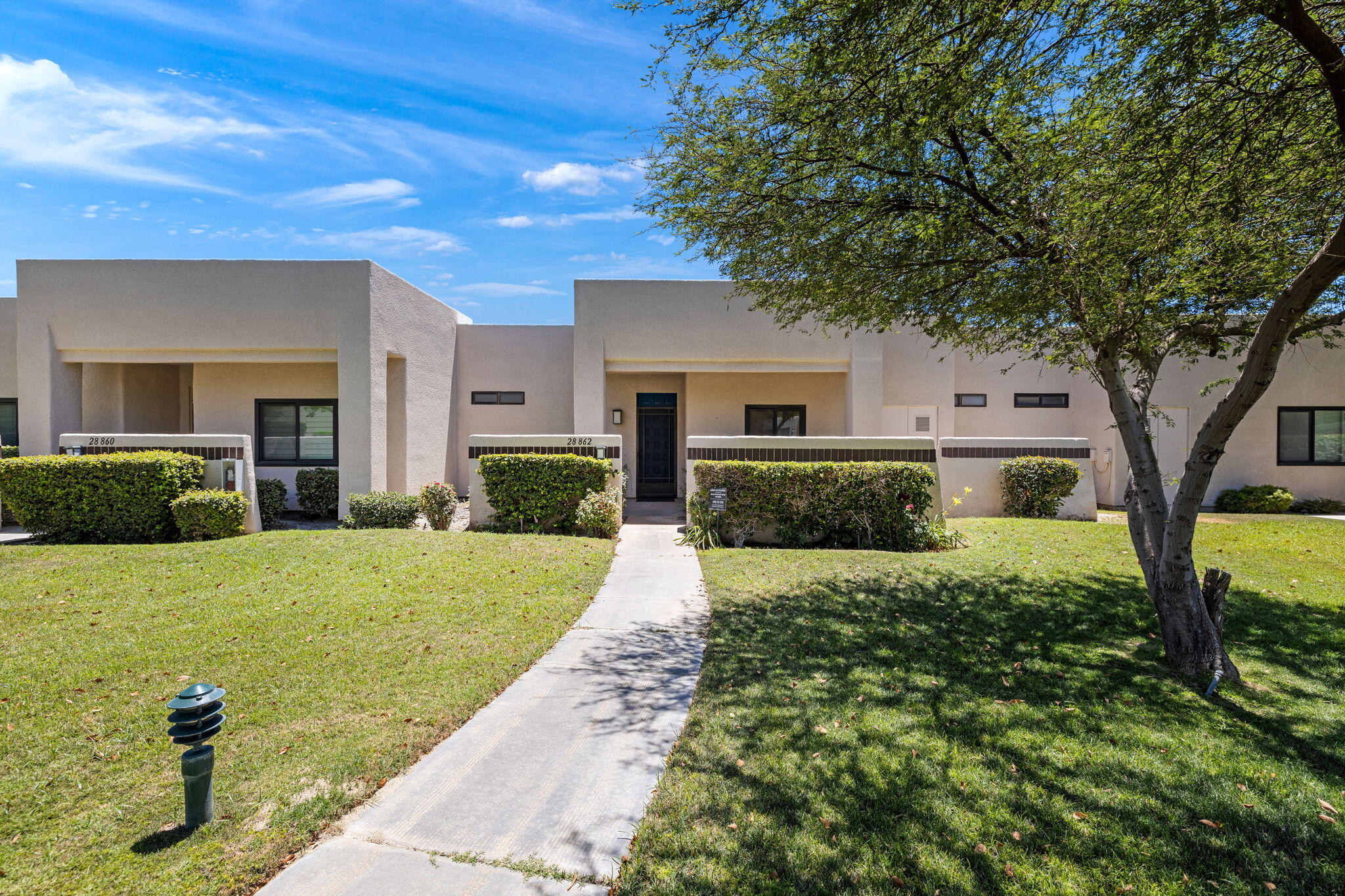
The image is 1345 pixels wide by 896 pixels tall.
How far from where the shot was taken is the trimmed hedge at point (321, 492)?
13.0 metres

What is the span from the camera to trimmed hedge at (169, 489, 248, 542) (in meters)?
10.1

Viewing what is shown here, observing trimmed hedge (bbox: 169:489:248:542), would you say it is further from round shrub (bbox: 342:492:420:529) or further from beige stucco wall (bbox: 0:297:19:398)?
beige stucco wall (bbox: 0:297:19:398)

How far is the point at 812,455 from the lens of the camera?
11.0m

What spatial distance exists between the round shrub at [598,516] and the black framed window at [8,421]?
13.6m

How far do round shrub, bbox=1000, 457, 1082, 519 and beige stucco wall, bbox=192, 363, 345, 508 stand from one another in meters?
14.7

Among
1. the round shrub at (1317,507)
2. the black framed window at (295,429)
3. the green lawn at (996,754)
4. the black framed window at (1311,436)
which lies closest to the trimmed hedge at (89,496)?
the black framed window at (295,429)

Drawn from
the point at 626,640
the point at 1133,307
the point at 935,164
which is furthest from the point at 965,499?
the point at 626,640

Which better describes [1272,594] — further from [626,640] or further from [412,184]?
[412,184]

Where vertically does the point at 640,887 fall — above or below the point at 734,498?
below

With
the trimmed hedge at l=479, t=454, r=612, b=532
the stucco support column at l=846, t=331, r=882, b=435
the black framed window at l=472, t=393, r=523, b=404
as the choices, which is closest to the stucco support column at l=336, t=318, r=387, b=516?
the trimmed hedge at l=479, t=454, r=612, b=532

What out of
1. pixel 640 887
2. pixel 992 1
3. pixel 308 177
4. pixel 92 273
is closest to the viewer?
pixel 640 887

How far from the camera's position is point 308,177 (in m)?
11.5

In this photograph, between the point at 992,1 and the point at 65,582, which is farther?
the point at 65,582

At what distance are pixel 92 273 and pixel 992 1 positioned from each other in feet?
52.4
